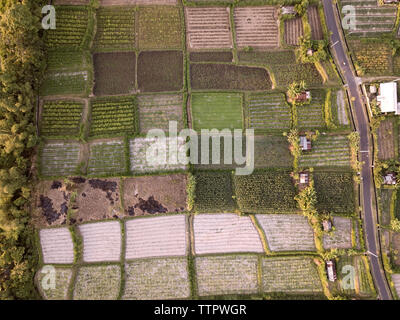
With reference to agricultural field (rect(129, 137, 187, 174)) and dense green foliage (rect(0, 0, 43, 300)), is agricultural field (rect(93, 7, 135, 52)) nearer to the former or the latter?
dense green foliage (rect(0, 0, 43, 300))

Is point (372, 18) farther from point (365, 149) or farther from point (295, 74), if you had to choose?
point (365, 149)

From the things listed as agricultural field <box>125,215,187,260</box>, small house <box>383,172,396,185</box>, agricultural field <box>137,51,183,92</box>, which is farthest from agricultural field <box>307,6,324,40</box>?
agricultural field <box>125,215,187,260</box>

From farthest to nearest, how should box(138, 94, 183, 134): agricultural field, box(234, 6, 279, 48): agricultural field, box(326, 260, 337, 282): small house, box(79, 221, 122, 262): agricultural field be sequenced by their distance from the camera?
1. box(234, 6, 279, 48): agricultural field
2. box(138, 94, 183, 134): agricultural field
3. box(79, 221, 122, 262): agricultural field
4. box(326, 260, 337, 282): small house

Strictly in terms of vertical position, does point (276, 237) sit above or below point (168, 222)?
below

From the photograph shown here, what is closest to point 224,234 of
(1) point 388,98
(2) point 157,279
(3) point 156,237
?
(3) point 156,237
